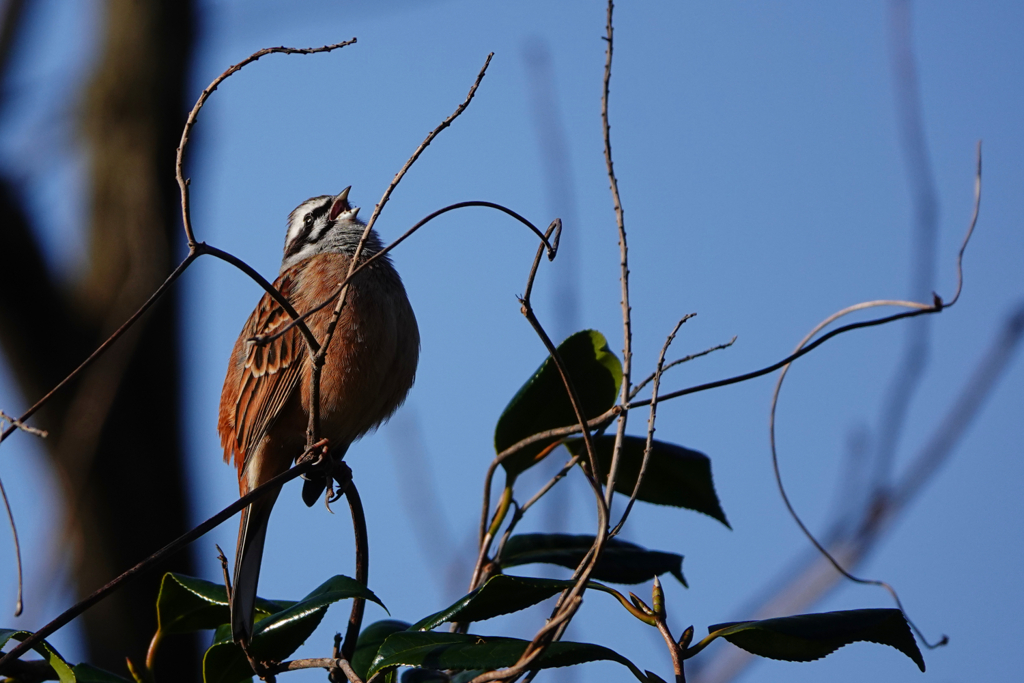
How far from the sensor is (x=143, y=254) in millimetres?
5488

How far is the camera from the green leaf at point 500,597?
2188 millimetres

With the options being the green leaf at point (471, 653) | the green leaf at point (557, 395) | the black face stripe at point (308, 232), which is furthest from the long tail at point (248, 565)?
the black face stripe at point (308, 232)

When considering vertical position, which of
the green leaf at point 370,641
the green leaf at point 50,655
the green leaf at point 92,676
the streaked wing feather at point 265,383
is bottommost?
the green leaf at point 370,641

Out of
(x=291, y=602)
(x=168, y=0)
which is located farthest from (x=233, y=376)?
(x=168, y=0)

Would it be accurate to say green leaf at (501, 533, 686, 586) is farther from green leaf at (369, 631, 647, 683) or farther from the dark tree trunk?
the dark tree trunk

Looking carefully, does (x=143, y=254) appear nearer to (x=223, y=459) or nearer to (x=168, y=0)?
(x=223, y=459)

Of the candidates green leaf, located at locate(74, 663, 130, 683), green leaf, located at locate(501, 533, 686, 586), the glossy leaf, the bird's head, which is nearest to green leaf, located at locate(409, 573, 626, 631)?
the glossy leaf

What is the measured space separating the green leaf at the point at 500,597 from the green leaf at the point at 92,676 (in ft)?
2.48

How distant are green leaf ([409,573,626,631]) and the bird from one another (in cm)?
155

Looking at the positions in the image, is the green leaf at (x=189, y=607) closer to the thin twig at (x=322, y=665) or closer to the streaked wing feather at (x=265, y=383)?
the thin twig at (x=322, y=665)

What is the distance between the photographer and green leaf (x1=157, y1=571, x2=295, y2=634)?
2607mm

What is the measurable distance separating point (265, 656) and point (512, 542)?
82 centimetres

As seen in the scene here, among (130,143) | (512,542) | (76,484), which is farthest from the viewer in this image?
Result: (130,143)

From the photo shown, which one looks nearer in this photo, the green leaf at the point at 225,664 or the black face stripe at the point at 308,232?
the green leaf at the point at 225,664
